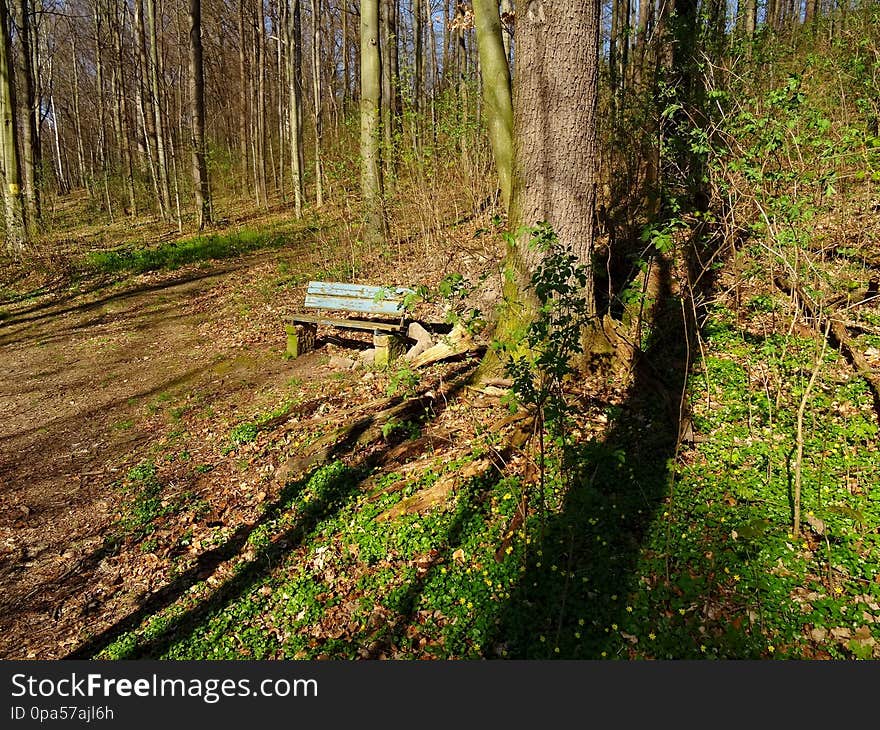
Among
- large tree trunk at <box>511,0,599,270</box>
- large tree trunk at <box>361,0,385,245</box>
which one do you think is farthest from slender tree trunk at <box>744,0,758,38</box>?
large tree trunk at <box>511,0,599,270</box>

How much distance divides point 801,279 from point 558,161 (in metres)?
2.01

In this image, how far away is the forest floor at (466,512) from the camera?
10.3 feet

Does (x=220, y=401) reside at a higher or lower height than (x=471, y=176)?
lower

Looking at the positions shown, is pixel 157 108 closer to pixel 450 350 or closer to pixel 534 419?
pixel 450 350

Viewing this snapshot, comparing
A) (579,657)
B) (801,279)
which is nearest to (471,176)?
(801,279)

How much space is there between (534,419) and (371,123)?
7.53m

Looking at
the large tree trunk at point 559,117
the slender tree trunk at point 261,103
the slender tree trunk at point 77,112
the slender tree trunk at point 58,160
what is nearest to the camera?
the large tree trunk at point 559,117

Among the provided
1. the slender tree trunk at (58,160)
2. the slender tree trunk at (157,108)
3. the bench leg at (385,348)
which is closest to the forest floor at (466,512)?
→ the bench leg at (385,348)

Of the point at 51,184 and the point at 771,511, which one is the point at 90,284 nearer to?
the point at 771,511

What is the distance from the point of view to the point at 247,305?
34.0ft

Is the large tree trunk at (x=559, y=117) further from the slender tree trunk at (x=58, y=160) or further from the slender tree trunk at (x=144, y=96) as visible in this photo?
the slender tree trunk at (x=58, y=160)

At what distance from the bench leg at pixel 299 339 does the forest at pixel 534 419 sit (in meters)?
0.08

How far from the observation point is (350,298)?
7.44m

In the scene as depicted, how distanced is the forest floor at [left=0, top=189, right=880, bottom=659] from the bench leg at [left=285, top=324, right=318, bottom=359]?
31.5 inches
